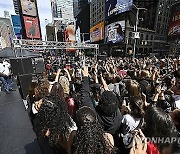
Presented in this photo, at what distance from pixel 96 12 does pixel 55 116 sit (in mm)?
74518

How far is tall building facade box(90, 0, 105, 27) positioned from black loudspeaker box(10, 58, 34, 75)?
197ft

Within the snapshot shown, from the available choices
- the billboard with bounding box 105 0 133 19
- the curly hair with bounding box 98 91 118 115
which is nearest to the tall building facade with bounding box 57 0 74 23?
the billboard with bounding box 105 0 133 19

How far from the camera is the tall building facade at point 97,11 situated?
6300cm

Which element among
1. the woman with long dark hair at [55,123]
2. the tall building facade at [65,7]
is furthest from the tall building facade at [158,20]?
the tall building facade at [65,7]

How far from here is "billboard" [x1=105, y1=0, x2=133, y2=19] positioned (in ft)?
101

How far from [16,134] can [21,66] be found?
13.7 feet

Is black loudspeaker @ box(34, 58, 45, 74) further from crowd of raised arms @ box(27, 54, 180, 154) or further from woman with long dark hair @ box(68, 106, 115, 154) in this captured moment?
woman with long dark hair @ box(68, 106, 115, 154)

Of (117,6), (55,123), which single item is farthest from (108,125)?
(117,6)

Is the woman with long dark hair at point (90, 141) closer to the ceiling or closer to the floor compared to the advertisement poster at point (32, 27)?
closer to the floor

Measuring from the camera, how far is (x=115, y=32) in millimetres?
37969

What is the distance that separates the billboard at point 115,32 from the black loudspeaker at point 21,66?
32644 mm

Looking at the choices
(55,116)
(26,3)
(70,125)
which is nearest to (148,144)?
(70,125)

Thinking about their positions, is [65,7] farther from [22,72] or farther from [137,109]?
[137,109]

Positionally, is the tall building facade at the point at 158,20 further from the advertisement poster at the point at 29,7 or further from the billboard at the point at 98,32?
the advertisement poster at the point at 29,7
